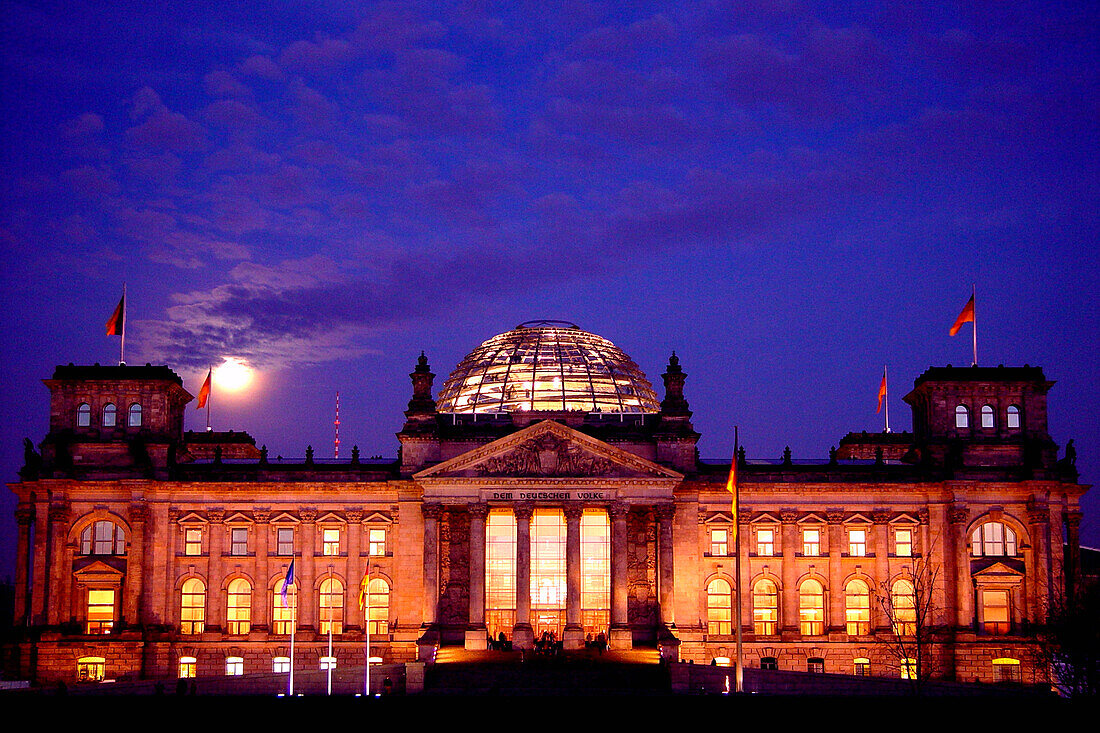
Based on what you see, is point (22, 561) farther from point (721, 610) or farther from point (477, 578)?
point (721, 610)

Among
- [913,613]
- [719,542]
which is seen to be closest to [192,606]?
[719,542]

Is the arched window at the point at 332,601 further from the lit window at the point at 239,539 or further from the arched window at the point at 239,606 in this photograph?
the lit window at the point at 239,539

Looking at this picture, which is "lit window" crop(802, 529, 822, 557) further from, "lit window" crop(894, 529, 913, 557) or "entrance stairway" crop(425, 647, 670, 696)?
"entrance stairway" crop(425, 647, 670, 696)

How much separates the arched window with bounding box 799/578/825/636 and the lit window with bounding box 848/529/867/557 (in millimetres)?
3244

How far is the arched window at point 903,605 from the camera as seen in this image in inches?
3706

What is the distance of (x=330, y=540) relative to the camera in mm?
96562

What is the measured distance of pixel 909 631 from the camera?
94000 millimetres

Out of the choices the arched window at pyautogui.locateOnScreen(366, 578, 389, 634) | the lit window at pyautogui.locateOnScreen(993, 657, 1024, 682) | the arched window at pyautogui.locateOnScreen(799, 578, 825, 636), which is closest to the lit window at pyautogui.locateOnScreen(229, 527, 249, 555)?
the arched window at pyautogui.locateOnScreen(366, 578, 389, 634)

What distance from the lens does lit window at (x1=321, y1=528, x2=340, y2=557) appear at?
3794 inches

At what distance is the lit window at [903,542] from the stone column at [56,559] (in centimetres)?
5189

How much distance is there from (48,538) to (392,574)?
22.7 m

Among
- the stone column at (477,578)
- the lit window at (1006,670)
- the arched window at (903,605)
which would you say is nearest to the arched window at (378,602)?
the stone column at (477,578)

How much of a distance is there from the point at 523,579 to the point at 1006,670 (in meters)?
31.7

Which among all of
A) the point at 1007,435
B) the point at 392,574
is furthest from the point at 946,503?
the point at 392,574
